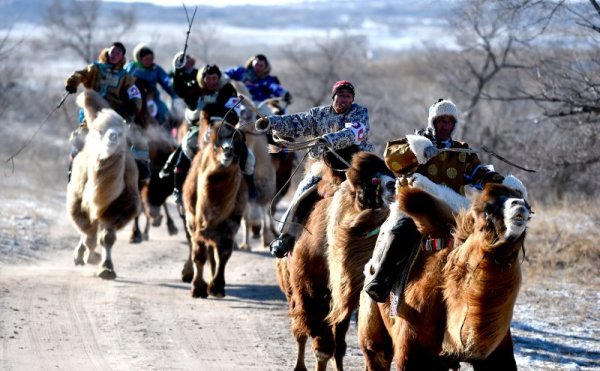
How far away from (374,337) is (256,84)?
11220mm

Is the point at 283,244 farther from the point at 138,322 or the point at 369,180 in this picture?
the point at 138,322

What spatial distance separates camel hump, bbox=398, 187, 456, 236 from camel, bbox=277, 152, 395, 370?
85 cm

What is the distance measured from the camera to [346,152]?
955 cm

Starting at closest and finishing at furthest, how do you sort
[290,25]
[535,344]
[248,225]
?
1. [535,344]
2. [248,225]
3. [290,25]

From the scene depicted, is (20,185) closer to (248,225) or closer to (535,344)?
(248,225)

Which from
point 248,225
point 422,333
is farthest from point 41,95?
point 422,333

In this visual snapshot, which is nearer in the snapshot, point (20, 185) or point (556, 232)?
point (556, 232)

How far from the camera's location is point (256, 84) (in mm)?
18922

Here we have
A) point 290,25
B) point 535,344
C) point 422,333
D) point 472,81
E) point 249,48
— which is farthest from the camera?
point 290,25

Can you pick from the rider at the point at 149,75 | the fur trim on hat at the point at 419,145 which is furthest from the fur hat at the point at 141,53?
the fur trim on hat at the point at 419,145

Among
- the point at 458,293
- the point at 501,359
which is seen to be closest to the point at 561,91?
the point at 501,359

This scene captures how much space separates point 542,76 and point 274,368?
309 inches

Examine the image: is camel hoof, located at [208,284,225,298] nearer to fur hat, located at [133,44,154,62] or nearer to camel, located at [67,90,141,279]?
camel, located at [67,90,141,279]

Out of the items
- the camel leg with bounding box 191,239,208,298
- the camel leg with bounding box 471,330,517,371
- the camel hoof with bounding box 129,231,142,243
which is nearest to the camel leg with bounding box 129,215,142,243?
the camel hoof with bounding box 129,231,142,243
